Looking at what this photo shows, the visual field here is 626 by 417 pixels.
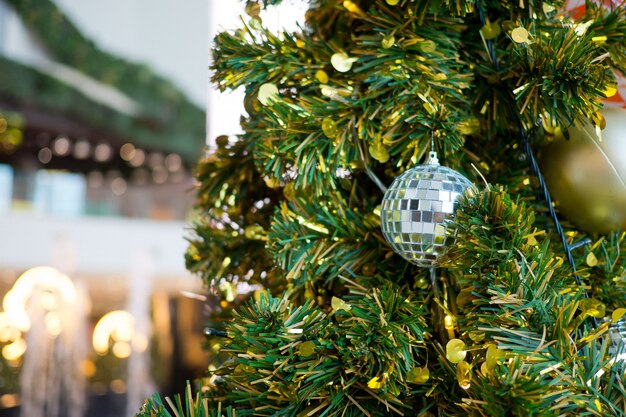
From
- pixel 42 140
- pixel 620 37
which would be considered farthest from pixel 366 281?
pixel 42 140

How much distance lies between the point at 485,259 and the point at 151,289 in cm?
416

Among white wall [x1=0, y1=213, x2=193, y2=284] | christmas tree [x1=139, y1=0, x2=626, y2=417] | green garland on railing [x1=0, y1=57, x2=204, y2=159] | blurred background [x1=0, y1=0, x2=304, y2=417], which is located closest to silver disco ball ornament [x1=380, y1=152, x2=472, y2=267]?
christmas tree [x1=139, y1=0, x2=626, y2=417]

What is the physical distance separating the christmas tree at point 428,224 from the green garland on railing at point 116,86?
13.3 ft

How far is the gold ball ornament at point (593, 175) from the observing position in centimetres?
32

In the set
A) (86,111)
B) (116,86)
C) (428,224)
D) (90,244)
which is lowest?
(90,244)

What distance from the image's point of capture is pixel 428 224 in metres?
0.29

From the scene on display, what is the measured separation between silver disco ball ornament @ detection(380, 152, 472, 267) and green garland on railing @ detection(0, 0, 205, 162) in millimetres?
4114

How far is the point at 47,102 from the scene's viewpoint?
13.1 feet

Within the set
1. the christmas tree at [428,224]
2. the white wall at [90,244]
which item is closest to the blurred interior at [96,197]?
the white wall at [90,244]

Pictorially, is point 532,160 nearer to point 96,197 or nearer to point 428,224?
point 428,224

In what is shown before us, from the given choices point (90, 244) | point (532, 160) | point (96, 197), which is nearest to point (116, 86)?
point (96, 197)

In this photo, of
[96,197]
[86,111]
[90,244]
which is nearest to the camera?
[90,244]

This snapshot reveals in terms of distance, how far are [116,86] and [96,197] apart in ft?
2.67

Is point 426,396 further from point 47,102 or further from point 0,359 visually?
point 47,102
